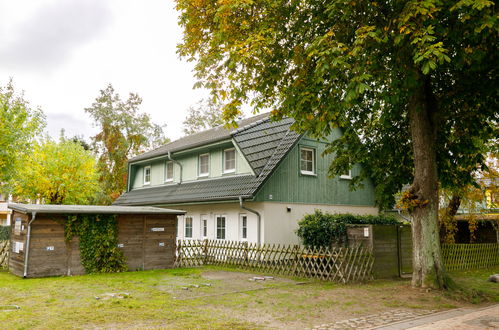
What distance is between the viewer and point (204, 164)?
79.2ft

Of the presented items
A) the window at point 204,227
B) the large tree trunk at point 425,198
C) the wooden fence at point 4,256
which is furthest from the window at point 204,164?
the large tree trunk at point 425,198

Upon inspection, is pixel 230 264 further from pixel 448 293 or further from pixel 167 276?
pixel 448 293

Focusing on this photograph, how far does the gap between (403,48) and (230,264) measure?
12.1 meters

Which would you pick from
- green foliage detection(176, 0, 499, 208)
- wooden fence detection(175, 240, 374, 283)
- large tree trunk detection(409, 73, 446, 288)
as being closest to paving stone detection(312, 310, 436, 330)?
large tree trunk detection(409, 73, 446, 288)

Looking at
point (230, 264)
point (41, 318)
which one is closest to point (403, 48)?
point (41, 318)

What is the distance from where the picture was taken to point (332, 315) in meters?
9.06

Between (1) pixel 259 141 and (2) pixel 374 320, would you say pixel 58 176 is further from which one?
(2) pixel 374 320

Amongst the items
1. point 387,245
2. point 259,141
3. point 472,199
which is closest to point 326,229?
point 387,245

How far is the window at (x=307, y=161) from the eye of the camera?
21566mm

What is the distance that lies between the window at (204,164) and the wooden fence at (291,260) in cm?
487

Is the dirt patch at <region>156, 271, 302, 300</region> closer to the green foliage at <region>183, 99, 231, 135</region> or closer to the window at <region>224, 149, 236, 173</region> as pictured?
the window at <region>224, 149, 236, 173</region>

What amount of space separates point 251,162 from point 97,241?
7.93m

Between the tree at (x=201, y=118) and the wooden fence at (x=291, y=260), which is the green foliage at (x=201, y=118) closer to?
the tree at (x=201, y=118)

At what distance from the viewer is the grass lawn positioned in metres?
8.23
